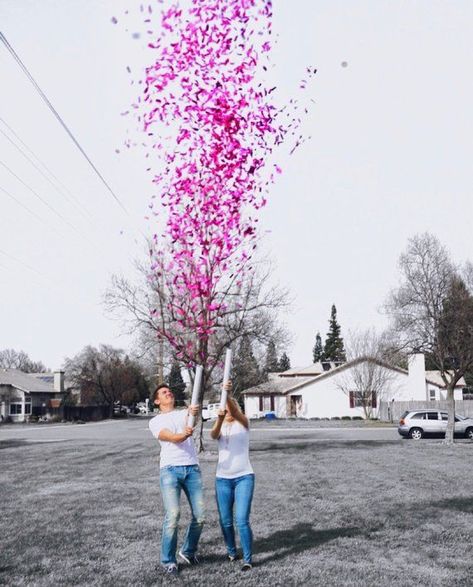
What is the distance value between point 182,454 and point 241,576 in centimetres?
135

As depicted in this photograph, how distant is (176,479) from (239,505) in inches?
28.6

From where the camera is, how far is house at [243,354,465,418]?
5916 cm

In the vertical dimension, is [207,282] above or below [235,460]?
above

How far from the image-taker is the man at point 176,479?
22.8 ft

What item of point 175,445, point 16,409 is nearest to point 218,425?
point 175,445

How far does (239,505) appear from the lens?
7055 mm

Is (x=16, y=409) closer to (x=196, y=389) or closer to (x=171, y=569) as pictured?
(x=171, y=569)

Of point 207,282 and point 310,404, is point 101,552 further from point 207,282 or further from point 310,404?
point 310,404

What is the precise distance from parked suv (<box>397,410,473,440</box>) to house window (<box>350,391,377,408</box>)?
22302mm

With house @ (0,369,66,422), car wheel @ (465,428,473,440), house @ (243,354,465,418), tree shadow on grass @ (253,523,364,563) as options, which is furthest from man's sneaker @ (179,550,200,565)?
house @ (0,369,66,422)

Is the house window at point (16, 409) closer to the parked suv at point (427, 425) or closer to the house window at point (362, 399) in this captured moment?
the house window at point (362, 399)

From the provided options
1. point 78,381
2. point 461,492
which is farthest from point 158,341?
point 78,381

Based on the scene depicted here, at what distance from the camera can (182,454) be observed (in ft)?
23.2

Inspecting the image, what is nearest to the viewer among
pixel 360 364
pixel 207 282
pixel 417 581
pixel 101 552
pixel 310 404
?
pixel 417 581
